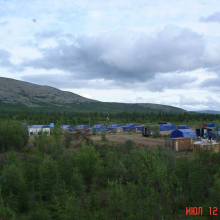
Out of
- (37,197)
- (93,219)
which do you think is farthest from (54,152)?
(93,219)

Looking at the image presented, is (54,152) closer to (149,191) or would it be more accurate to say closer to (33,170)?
(33,170)

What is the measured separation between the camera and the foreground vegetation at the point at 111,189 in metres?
7.24

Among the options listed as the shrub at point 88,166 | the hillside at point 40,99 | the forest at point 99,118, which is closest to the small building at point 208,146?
the shrub at point 88,166

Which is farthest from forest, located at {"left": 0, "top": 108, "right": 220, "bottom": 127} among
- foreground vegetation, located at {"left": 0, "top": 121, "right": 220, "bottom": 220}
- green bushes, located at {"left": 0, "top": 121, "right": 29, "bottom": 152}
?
foreground vegetation, located at {"left": 0, "top": 121, "right": 220, "bottom": 220}

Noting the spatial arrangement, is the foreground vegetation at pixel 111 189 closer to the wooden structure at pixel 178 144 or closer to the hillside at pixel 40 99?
the wooden structure at pixel 178 144

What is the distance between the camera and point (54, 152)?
19.4 meters

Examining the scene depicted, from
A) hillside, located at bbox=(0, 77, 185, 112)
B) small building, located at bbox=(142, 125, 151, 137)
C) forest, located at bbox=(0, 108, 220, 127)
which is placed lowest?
small building, located at bbox=(142, 125, 151, 137)

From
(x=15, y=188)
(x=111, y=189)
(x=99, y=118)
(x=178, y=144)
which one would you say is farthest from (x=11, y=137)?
(x=99, y=118)

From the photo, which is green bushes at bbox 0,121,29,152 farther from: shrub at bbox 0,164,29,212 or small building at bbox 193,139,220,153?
small building at bbox 193,139,220,153

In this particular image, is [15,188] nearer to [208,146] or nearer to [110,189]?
[110,189]

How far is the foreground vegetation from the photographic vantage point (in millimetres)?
7237

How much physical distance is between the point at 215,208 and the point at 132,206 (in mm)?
2963

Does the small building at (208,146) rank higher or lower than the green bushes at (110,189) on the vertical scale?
higher

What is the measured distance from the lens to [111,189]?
848 centimetres
